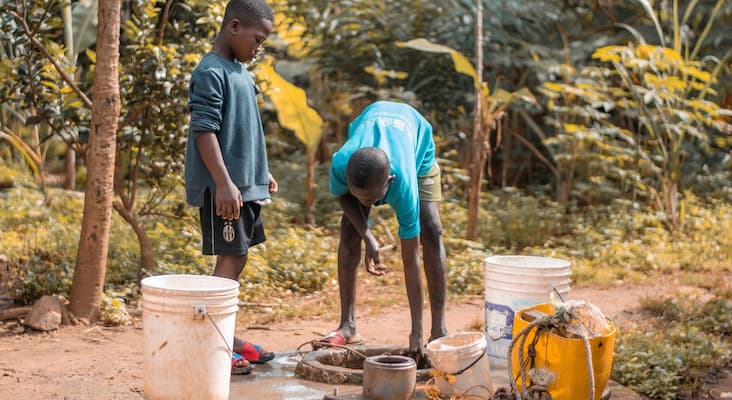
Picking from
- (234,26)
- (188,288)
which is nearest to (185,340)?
(188,288)

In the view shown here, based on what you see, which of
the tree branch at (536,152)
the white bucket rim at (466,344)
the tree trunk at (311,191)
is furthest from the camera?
the tree branch at (536,152)

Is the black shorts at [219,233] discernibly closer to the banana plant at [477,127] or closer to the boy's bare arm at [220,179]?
the boy's bare arm at [220,179]

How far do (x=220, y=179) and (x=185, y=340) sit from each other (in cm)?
76

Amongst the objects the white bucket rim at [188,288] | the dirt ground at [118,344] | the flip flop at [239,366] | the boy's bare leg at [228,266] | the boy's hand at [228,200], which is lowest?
the dirt ground at [118,344]

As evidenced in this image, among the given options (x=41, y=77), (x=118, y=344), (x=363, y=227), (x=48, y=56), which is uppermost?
(x=48, y=56)

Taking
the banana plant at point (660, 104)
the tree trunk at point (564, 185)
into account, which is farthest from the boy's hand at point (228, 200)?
the tree trunk at point (564, 185)

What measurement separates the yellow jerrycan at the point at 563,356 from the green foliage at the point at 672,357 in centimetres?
84

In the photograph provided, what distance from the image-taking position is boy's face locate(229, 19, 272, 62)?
3.95 metres

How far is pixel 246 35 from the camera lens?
3949mm

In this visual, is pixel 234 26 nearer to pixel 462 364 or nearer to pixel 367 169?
pixel 367 169

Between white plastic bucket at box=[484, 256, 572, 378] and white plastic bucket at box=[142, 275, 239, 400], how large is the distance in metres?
1.39

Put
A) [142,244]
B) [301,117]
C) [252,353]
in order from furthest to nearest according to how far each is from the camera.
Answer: [301,117], [142,244], [252,353]

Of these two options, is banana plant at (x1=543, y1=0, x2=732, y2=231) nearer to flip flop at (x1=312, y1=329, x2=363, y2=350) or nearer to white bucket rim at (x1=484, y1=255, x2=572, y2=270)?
white bucket rim at (x1=484, y1=255, x2=572, y2=270)

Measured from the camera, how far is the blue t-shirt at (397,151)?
4.00 m
